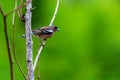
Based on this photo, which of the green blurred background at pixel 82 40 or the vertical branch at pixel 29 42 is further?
the green blurred background at pixel 82 40

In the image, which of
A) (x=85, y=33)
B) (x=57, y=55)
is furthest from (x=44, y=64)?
(x=85, y=33)

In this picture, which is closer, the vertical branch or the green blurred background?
the vertical branch

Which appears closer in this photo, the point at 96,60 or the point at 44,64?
the point at 44,64

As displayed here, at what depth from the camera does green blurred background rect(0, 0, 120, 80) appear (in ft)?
32.2

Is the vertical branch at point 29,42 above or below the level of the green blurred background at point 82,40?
above

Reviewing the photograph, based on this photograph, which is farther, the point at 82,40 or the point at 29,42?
the point at 82,40

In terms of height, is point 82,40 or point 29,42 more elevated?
point 29,42

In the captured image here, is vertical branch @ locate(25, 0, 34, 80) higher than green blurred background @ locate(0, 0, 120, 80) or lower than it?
higher

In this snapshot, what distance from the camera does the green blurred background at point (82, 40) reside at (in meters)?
9.80

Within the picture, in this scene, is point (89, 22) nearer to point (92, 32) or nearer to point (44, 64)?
point (92, 32)

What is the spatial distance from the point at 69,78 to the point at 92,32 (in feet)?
3.38

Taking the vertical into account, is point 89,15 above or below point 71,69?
above

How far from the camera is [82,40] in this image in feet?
33.1

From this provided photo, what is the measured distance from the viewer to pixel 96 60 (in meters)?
10.4
